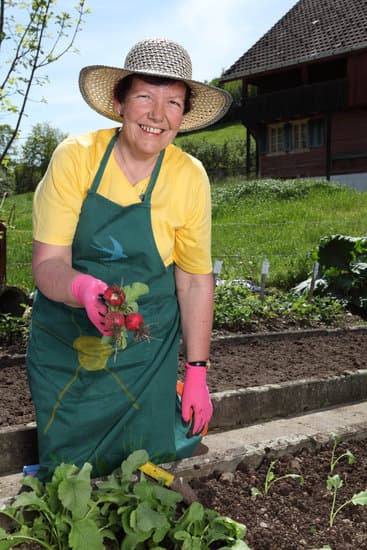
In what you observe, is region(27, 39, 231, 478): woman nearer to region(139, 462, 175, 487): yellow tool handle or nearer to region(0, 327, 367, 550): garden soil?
region(139, 462, 175, 487): yellow tool handle

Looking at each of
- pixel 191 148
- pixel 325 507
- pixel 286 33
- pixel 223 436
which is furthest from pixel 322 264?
pixel 191 148

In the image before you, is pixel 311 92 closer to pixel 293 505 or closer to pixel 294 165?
pixel 294 165

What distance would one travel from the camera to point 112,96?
225cm

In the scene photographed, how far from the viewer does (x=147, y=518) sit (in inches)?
66.4

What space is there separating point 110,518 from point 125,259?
2.45ft

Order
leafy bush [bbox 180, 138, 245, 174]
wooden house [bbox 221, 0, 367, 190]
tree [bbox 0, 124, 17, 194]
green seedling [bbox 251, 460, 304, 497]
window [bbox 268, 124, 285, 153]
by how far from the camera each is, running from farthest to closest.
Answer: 1. leafy bush [bbox 180, 138, 245, 174]
2. window [bbox 268, 124, 285, 153]
3. wooden house [bbox 221, 0, 367, 190]
4. tree [bbox 0, 124, 17, 194]
5. green seedling [bbox 251, 460, 304, 497]

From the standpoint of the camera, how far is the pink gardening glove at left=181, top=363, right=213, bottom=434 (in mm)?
2268

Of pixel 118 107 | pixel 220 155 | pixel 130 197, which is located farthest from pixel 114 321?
pixel 220 155

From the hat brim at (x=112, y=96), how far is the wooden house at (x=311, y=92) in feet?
52.0

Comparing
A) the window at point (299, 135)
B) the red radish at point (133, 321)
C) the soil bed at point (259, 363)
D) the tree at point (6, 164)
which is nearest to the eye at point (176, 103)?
the red radish at point (133, 321)

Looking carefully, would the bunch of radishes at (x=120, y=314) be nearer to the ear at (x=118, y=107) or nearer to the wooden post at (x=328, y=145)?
the ear at (x=118, y=107)

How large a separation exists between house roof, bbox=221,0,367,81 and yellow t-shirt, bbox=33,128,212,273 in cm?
1660

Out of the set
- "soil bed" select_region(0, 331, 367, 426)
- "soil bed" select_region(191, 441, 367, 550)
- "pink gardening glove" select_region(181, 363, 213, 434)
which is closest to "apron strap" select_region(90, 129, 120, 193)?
"pink gardening glove" select_region(181, 363, 213, 434)

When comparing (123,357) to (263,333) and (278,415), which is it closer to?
(278,415)
